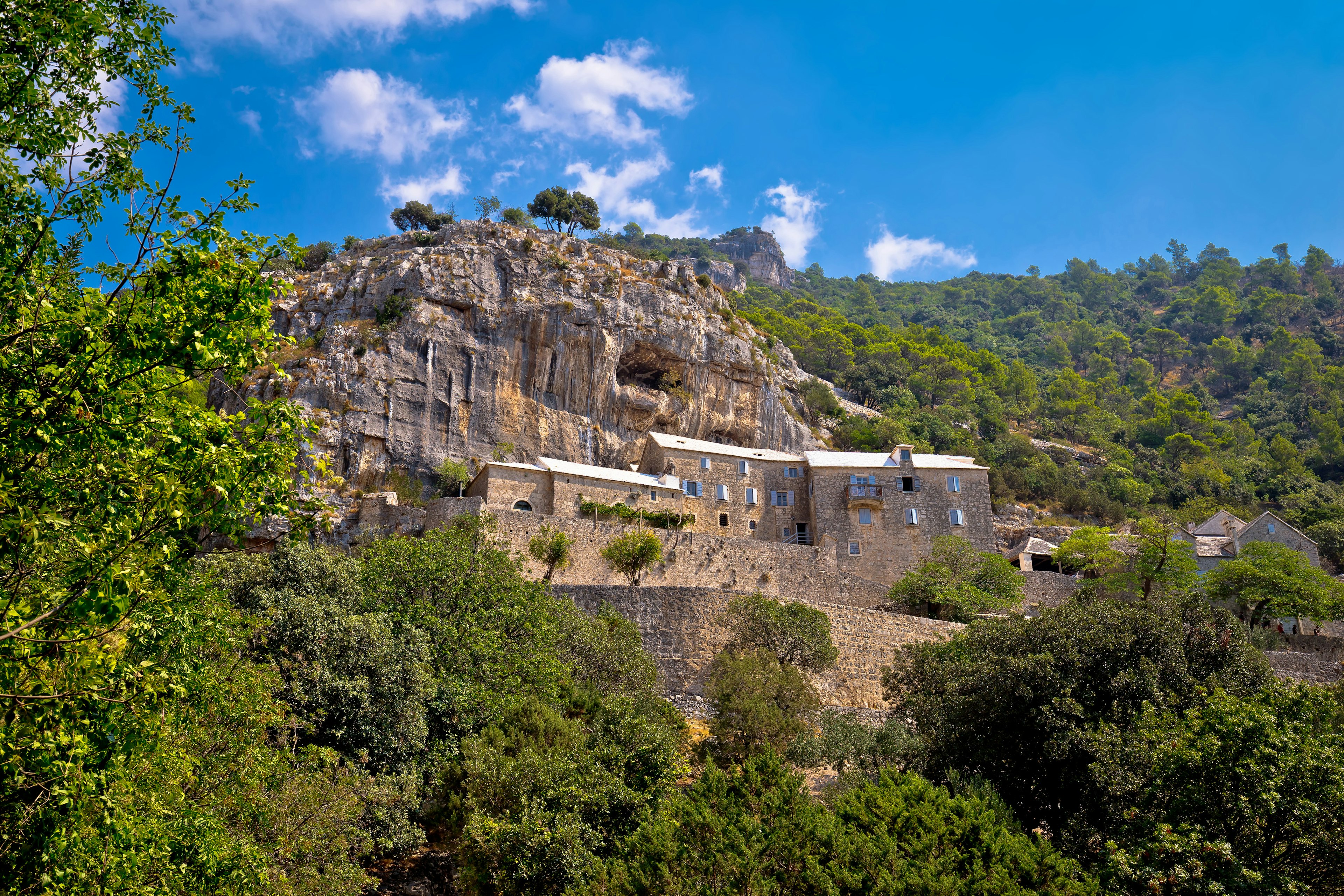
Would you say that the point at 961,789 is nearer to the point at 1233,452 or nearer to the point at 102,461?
the point at 102,461

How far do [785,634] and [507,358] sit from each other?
2596 centimetres

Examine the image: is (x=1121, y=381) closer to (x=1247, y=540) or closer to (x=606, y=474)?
(x=1247, y=540)

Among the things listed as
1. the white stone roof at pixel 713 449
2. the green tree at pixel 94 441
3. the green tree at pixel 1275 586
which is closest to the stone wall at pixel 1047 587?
the green tree at pixel 1275 586

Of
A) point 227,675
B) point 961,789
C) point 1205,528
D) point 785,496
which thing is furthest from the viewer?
point 1205,528

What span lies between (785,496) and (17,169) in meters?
42.9

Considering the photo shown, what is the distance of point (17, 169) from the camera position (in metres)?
8.46

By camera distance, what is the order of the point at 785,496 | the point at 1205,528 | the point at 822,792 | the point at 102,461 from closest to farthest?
1. the point at 102,461
2. the point at 822,792
3. the point at 785,496
4. the point at 1205,528

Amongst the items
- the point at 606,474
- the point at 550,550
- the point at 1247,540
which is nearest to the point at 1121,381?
the point at 1247,540

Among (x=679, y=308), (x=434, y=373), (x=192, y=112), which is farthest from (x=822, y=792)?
(x=679, y=308)

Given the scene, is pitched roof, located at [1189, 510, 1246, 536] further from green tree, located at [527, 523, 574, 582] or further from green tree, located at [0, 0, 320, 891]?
green tree, located at [0, 0, 320, 891]

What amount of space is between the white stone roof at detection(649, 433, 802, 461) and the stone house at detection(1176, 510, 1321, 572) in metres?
23.1

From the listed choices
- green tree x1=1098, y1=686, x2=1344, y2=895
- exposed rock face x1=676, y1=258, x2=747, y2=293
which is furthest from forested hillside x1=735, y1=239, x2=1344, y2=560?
green tree x1=1098, y1=686, x2=1344, y2=895

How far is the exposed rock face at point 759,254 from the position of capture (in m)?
156

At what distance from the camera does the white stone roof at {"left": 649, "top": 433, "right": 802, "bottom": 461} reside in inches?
1893
